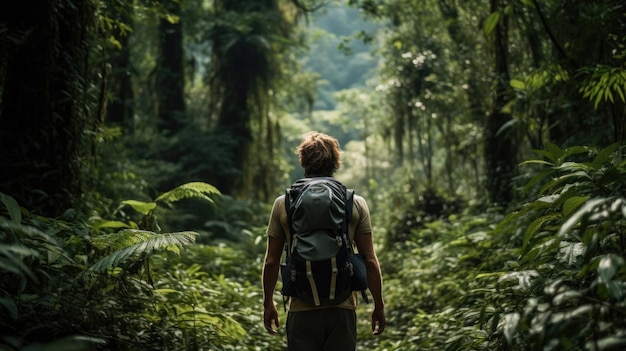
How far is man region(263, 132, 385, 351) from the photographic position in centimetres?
310

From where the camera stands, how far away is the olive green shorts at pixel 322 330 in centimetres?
310

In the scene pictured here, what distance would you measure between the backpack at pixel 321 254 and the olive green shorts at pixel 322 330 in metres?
0.08

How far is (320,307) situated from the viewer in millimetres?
3084

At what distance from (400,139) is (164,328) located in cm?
1156

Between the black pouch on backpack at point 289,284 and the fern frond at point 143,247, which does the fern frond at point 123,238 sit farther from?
the black pouch on backpack at point 289,284

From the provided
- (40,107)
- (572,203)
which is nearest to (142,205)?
(40,107)

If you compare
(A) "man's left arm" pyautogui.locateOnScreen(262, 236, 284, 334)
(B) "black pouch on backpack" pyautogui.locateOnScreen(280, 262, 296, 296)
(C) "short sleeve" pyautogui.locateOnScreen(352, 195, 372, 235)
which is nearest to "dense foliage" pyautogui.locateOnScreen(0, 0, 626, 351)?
(A) "man's left arm" pyautogui.locateOnScreen(262, 236, 284, 334)

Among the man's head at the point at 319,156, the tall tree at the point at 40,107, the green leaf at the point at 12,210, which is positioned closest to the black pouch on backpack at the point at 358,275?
the man's head at the point at 319,156

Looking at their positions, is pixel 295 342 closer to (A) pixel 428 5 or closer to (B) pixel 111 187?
(B) pixel 111 187

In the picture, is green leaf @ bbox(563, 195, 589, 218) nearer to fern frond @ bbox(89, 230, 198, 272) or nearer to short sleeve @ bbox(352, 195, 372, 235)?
short sleeve @ bbox(352, 195, 372, 235)

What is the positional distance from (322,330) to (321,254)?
0.46 metres

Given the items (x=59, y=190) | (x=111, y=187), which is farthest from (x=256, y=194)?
(x=59, y=190)

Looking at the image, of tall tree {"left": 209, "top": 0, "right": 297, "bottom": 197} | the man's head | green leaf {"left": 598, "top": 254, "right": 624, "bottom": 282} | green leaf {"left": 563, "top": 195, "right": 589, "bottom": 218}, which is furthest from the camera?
tall tree {"left": 209, "top": 0, "right": 297, "bottom": 197}

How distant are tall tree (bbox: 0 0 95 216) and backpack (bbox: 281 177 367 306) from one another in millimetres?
2361
